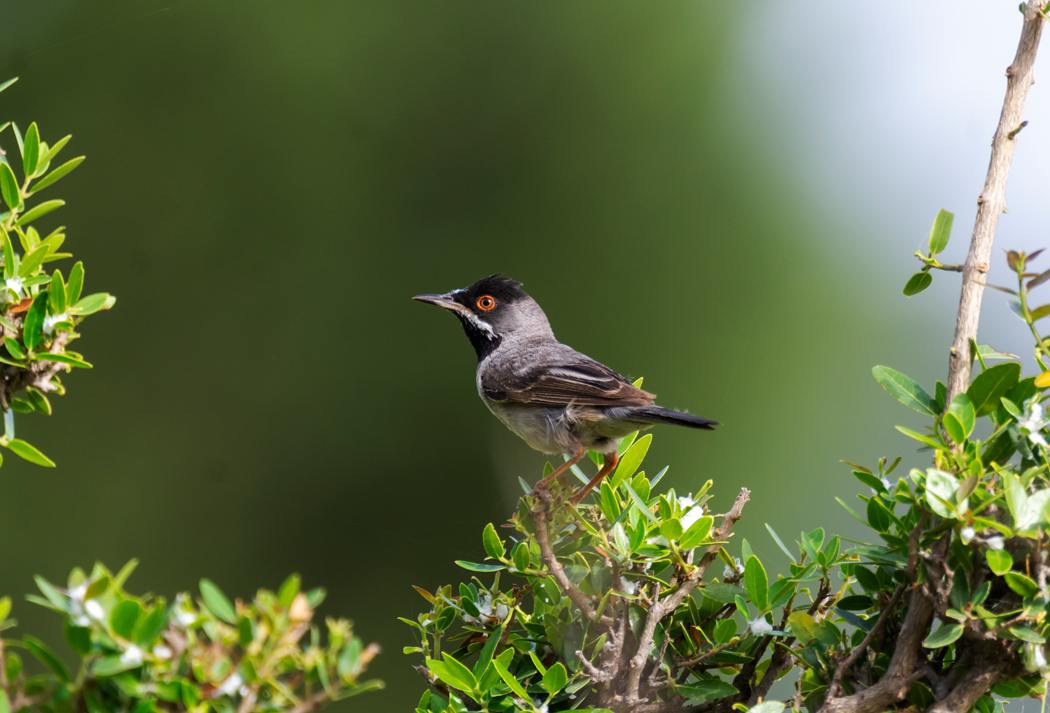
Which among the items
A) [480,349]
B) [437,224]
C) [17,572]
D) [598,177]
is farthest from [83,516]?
[598,177]

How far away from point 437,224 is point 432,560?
2.57m

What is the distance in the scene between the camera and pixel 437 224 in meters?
5.91

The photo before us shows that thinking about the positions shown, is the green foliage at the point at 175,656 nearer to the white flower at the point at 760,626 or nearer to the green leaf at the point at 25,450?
the green leaf at the point at 25,450

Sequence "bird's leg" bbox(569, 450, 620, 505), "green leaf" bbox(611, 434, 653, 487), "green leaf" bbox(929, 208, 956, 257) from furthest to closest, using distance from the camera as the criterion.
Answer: "bird's leg" bbox(569, 450, 620, 505) → "green leaf" bbox(611, 434, 653, 487) → "green leaf" bbox(929, 208, 956, 257)

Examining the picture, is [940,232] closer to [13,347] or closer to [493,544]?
[493,544]

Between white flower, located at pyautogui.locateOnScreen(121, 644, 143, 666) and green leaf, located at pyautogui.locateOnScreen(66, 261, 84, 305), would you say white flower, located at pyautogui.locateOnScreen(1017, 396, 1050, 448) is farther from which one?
green leaf, located at pyautogui.locateOnScreen(66, 261, 84, 305)

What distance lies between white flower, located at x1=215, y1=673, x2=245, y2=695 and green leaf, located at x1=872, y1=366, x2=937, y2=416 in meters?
1.07

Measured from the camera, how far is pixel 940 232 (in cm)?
143

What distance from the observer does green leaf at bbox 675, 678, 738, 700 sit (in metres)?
1.28

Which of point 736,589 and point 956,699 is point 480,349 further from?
point 956,699

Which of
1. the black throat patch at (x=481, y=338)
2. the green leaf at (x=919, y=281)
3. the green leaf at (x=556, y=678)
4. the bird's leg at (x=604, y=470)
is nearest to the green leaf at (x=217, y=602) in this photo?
→ the green leaf at (x=556, y=678)

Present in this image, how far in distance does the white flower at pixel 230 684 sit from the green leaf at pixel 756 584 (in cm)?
88


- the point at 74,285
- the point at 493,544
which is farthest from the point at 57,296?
the point at 493,544

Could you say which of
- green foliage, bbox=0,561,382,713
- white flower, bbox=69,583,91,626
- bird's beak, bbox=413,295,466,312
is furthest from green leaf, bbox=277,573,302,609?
bird's beak, bbox=413,295,466,312
